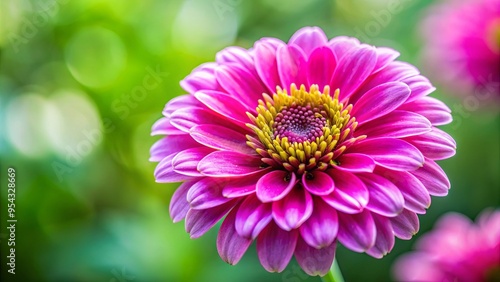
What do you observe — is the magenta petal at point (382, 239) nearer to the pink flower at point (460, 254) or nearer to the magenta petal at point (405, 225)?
the magenta petal at point (405, 225)

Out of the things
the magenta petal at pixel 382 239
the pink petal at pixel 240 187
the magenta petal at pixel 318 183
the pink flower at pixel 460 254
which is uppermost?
the magenta petal at pixel 318 183

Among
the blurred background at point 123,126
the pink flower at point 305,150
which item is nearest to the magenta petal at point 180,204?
the pink flower at point 305,150

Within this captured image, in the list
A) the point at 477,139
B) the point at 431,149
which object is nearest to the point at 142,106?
the point at 477,139

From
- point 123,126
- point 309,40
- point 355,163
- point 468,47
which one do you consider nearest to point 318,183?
point 355,163

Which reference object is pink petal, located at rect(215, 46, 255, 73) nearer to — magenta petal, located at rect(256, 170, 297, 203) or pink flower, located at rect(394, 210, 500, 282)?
magenta petal, located at rect(256, 170, 297, 203)

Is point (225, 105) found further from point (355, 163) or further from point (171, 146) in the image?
point (355, 163)

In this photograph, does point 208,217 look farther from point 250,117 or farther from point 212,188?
point 250,117

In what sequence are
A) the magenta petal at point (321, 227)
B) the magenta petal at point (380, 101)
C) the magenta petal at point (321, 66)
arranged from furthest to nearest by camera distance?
the magenta petal at point (321, 66), the magenta petal at point (380, 101), the magenta petal at point (321, 227)
